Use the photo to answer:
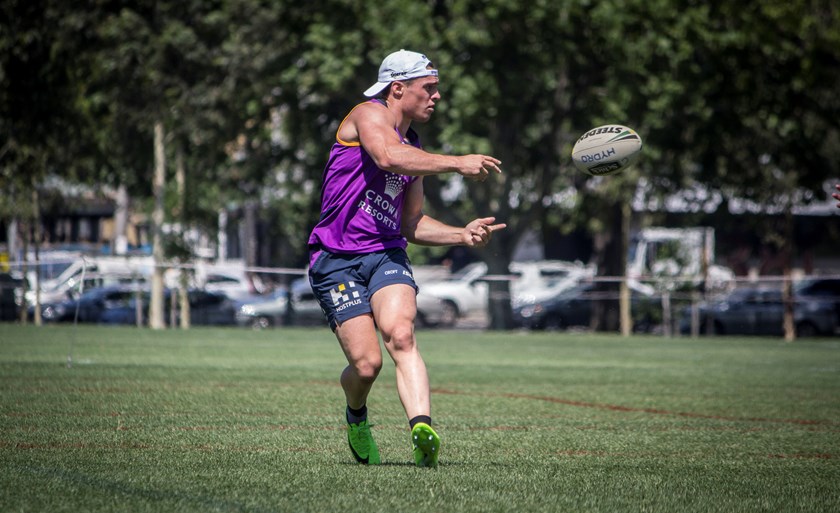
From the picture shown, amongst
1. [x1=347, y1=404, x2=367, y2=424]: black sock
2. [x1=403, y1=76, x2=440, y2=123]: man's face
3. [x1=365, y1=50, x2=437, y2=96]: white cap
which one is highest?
[x1=365, y1=50, x2=437, y2=96]: white cap

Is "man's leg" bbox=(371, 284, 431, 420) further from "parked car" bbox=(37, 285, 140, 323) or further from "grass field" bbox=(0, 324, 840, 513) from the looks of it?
"parked car" bbox=(37, 285, 140, 323)

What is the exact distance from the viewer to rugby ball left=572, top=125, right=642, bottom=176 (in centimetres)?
837

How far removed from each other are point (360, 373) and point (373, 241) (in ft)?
2.58

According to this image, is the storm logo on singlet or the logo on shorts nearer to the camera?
the logo on shorts

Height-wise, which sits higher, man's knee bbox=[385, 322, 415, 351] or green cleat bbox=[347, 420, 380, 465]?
man's knee bbox=[385, 322, 415, 351]

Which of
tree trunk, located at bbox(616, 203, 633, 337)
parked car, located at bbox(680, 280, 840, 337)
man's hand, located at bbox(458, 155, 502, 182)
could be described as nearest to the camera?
man's hand, located at bbox(458, 155, 502, 182)

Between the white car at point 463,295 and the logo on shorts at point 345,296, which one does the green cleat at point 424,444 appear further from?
the white car at point 463,295

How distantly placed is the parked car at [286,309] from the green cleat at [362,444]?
27065mm

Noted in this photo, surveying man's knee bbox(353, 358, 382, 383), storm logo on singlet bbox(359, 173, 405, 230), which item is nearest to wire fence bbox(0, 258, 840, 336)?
storm logo on singlet bbox(359, 173, 405, 230)

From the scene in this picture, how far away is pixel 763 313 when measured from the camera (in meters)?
32.8

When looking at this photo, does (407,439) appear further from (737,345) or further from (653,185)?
(653,185)

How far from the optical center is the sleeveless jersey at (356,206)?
717cm

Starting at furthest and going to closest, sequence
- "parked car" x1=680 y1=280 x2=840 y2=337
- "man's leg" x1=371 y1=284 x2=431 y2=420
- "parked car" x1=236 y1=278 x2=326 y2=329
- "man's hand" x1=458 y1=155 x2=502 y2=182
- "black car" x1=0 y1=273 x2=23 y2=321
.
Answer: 1. "parked car" x1=236 y1=278 x2=326 y2=329
2. "parked car" x1=680 y1=280 x2=840 y2=337
3. "black car" x1=0 y1=273 x2=23 y2=321
4. "man's leg" x1=371 y1=284 x2=431 y2=420
5. "man's hand" x1=458 y1=155 x2=502 y2=182

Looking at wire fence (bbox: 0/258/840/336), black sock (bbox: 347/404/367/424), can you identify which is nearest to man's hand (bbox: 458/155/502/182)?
black sock (bbox: 347/404/367/424)
